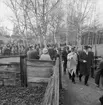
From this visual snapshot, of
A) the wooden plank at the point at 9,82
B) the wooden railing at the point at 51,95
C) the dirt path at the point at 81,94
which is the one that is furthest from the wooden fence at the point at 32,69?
the wooden railing at the point at 51,95

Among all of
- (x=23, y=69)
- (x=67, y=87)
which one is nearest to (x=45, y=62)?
(x=23, y=69)

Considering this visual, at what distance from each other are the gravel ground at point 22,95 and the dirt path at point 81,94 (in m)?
A: 0.94

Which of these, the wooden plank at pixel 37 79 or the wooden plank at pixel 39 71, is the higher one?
the wooden plank at pixel 39 71

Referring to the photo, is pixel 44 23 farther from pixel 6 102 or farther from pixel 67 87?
pixel 6 102

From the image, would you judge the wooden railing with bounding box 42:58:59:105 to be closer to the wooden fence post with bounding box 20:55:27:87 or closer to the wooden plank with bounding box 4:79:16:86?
the wooden fence post with bounding box 20:55:27:87

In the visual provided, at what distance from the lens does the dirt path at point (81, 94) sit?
11.8 ft

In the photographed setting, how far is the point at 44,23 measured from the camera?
29.1 feet

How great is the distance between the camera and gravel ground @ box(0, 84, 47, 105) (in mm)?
2998

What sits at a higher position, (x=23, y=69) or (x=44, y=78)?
(x=23, y=69)

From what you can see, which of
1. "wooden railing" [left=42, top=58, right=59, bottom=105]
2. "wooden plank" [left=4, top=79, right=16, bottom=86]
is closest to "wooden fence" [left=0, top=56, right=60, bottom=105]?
"wooden plank" [left=4, top=79, right=16, bottom=86]

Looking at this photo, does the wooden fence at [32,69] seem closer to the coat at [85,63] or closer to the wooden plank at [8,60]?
the wooden plank at [8,60]

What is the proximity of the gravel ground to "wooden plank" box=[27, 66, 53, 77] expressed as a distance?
411 mm

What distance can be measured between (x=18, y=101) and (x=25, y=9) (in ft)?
25.5

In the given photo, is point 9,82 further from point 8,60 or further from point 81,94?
point 81,94
